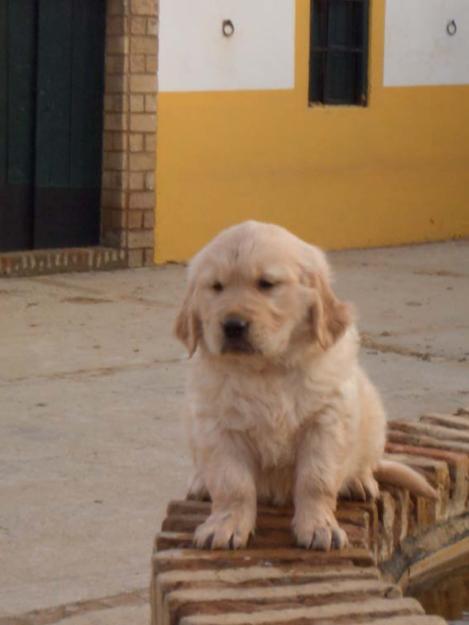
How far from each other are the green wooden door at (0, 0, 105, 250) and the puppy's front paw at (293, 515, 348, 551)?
27.4ft

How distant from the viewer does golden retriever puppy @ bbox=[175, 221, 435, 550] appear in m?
4.26

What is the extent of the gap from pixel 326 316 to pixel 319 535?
0.56m

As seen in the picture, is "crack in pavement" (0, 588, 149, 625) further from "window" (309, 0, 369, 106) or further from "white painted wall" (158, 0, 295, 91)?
"window" (309, 0, 369, 106)

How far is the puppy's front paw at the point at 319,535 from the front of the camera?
4.32m

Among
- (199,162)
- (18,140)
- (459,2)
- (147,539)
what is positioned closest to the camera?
(147,539)

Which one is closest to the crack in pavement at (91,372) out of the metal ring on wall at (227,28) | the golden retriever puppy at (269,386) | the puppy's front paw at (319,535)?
the golden retriever puppy at (269,386)

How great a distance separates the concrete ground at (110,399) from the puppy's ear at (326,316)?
0.98 metres

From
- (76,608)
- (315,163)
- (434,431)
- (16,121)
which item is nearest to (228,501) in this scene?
(76,608)

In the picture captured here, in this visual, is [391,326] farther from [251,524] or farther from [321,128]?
[251,524]

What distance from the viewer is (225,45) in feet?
44.1

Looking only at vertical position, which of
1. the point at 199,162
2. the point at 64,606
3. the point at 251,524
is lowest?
the point at 64,606

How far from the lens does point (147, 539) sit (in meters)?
5.55

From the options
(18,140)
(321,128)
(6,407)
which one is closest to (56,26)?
(18,140)

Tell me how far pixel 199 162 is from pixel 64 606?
8.81 meters
